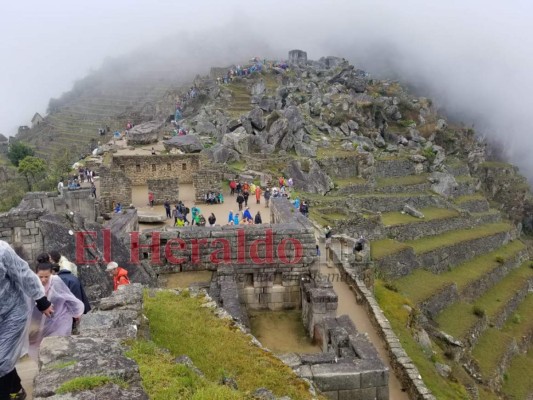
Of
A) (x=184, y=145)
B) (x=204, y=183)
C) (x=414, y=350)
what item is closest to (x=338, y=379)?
(x=414, y=350)

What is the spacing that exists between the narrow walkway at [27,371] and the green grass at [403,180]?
34.4m

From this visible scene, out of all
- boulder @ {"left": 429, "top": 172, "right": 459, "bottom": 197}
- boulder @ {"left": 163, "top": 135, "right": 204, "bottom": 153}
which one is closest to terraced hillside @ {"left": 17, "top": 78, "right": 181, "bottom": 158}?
boulder @ {"left": 163, "top": 135, "right": 204, "bottom": 153}

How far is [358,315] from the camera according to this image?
13.7 meters

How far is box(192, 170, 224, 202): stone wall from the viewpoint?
19.9 metres

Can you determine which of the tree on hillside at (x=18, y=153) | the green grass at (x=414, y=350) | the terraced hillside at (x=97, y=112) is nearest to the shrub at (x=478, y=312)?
the green grass at (x=414, y=350)

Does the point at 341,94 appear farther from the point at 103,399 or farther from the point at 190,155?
the point at 103,399

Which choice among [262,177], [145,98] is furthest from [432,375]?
[145,98]

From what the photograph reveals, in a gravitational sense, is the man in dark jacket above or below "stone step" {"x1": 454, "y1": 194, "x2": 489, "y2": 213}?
above

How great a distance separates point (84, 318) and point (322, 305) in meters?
5.39

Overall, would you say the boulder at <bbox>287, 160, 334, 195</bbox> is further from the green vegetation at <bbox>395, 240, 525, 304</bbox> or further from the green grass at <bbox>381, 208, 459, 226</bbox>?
the green vegetation at <bbox>395, 240, 525, 304</bbox>

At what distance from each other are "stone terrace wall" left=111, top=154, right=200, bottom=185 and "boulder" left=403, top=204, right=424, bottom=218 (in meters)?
16.8

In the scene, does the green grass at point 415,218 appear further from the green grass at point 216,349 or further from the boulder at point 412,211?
the green grass at point 216,349

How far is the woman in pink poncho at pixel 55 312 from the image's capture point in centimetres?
531

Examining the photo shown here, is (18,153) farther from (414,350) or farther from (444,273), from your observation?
(414,350)
